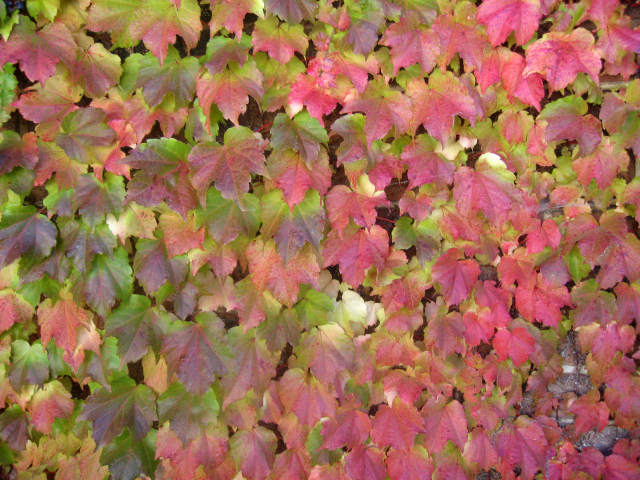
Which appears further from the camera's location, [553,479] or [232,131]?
[553,479]

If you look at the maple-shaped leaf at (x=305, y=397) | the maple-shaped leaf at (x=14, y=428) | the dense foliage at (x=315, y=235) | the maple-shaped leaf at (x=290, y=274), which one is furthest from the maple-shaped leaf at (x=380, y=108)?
the maple-shaped leaf at (x=14, y=428)

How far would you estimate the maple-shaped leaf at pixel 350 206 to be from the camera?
5.55 ft

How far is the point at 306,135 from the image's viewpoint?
162cm

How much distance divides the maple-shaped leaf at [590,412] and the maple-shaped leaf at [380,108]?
1.63 metres

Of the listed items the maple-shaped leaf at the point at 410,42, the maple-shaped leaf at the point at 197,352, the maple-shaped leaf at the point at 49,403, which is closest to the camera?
the maple-shaped leaf at the point at 410,42

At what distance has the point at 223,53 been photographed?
5.18 feet

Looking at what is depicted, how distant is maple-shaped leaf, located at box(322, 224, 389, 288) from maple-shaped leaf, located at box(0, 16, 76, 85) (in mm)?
1192

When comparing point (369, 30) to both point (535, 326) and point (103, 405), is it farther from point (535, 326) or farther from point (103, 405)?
point (103, 405)

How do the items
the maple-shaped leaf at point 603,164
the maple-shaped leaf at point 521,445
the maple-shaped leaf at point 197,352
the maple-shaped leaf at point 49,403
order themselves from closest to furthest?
the maple-shaped leaf at point 197,352 < the maple-shaped leaf at point 603,164 < the maple-shaped leaf at point 49,403 < the maple-shaped leaf at point 521,445

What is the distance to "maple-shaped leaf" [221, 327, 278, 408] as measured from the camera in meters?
1.81

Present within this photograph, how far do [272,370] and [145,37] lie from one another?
4.51 feet

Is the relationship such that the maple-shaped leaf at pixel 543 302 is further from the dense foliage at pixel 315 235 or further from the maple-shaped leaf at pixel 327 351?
the maple-shaped leaf at pixel 327 351

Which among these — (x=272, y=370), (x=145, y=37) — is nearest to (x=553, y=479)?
(x=272, y=370)

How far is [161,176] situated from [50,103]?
56 centimetres
